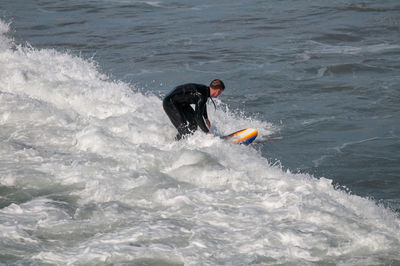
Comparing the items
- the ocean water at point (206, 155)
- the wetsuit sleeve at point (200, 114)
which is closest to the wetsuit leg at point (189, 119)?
the ocean water at point (206, 155)

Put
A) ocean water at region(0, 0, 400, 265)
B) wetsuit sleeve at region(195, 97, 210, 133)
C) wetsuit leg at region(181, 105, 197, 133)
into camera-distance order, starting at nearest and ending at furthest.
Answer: ocean water at region(0, 0, 400, 265)
wetsuit sleeve at region(195, 97, 210, 133)
wetsuit leg at region(181, 105, 197, 133)

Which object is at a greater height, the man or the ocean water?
the man

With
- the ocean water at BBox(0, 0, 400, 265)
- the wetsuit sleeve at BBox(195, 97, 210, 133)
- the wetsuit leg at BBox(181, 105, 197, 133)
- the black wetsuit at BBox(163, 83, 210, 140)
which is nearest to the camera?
the ocean water at BBox(0, 0, 400, 265)

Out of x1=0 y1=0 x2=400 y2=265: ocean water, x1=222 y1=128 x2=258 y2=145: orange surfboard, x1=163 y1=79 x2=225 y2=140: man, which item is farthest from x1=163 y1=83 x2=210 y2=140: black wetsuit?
x1=222 y1=128 x2=258 y2=145: orange surfboard

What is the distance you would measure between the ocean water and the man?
0.32m

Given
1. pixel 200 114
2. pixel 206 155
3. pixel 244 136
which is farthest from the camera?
pixel 244 136

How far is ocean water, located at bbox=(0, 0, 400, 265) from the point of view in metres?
7.71

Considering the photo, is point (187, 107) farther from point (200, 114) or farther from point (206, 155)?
point (206, 155)

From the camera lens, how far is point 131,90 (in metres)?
17.0

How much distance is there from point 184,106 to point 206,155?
179cm

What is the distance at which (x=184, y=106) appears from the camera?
12.3 meters

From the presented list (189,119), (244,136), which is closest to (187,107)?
(189,119)

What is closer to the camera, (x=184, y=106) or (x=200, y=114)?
(x=200, y=114)

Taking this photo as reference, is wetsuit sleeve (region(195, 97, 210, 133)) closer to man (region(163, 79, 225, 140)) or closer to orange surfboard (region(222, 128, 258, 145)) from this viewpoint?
man (region(163, 79, 225, 140))
